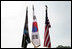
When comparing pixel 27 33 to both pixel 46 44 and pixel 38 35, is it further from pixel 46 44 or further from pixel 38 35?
pixel 46 44

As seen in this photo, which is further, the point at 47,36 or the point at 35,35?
the point at 47,36

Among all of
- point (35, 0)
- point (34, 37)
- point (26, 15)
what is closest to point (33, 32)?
point (34, 37)

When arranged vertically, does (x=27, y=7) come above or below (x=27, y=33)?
above

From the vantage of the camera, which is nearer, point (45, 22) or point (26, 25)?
point (26, 25)

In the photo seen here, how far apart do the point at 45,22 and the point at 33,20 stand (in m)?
3.58

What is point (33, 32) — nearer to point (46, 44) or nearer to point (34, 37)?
point (34, 37)

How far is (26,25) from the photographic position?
3922 centimetres

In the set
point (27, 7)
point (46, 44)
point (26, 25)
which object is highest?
point (27, 7)

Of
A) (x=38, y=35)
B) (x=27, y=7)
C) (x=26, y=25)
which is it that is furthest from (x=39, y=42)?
(x=27, y=7)

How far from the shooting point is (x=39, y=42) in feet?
130

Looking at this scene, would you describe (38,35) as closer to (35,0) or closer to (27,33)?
(27,33)

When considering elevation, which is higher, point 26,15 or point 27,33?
point 26,15

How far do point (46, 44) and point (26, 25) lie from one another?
5.89 metres

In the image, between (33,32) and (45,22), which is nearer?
(33,32)
